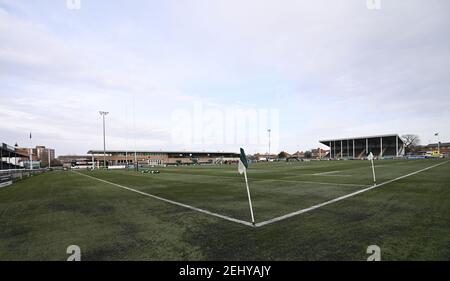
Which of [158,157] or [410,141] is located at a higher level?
[410,141]

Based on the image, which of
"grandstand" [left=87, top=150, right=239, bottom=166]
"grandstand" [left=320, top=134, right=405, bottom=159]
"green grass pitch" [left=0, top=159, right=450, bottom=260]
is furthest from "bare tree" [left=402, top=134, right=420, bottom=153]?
"green grass pitch" [left=0, top=159, right=450, bottom=260]

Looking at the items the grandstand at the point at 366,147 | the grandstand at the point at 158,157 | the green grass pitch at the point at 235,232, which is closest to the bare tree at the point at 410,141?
the grandstand at the point at 366,147

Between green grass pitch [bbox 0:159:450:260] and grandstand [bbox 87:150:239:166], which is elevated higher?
green grass pitch [bbox 0:159:450:260]

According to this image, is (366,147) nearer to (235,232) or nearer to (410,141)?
(410,141)

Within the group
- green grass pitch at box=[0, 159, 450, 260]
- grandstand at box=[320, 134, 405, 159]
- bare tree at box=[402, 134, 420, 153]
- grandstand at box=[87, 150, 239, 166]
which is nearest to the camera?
green grass pitch at box=[0, 159, 450, 260]

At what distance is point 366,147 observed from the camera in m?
129

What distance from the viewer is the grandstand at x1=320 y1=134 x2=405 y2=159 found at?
120 meters

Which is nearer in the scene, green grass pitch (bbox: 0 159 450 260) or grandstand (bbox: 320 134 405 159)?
green grass pitch (bbox: 0 159 450 260)

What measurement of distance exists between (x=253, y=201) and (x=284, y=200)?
52.0 inches

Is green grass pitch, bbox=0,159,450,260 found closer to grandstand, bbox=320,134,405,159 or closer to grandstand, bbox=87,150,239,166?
grandstand, bbox=87,150,239,166

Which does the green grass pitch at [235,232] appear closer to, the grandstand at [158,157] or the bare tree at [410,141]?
the grandstand at [158,157]

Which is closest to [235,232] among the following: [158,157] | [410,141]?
[158,157]
